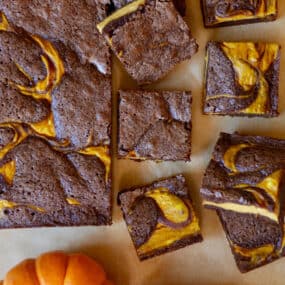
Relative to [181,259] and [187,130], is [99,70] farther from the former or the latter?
[181,259]

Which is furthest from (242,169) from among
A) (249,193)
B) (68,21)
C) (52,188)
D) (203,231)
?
(68,21)

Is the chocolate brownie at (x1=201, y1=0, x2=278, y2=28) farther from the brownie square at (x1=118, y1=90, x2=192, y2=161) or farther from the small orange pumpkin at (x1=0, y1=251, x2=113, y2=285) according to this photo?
the small orange pumpkin at (x1=0, y1=251, x2=113, y2=285)

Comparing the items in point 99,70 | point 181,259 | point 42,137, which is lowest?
point 181,259

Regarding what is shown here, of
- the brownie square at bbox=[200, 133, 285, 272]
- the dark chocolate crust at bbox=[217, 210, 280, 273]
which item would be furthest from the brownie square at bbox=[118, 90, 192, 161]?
the dark chocolate crust at bbox=[217, 210, 280, 273]

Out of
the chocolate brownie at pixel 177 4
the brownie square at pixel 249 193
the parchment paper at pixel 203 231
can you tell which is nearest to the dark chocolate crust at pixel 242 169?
the brownie square at pixel 249 193

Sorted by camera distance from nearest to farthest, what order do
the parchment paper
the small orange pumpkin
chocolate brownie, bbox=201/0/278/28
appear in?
1. the small orange pumpkin
2. chocolate brownie, bbox=201/0/278/28
3. the parchment paper

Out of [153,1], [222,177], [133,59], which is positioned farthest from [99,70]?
[222,177]
